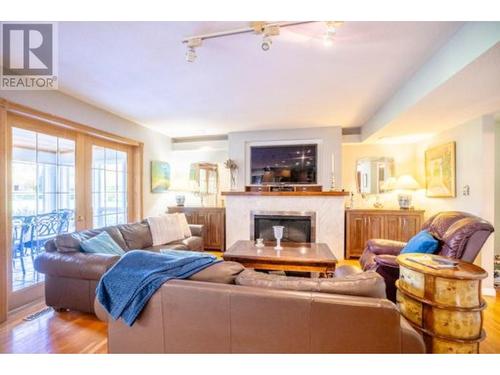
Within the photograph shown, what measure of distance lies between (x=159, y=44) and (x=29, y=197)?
87.6 inches

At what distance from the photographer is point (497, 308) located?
250 centimetres

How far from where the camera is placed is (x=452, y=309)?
1370 mm

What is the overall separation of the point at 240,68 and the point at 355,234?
11.2 ft

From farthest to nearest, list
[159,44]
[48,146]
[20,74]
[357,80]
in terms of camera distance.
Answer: [48,146], [357,80], [20,74], [159,44]

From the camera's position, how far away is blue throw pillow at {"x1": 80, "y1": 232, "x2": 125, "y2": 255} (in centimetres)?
243

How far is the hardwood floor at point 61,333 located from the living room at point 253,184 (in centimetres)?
2

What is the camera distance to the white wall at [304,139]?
4.39 m

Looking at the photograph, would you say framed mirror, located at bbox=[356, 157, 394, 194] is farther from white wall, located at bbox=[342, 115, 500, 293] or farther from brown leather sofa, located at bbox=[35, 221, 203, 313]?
brown leather sofa, located at bbox=[35, 221, 203, 313]

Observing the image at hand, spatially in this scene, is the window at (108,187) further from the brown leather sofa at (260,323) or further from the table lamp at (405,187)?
the table lamp at (405,187)

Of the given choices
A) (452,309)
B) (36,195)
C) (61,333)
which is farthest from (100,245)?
(452,309)

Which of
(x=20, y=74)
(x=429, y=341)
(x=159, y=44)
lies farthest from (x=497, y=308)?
(x=20, y=74)

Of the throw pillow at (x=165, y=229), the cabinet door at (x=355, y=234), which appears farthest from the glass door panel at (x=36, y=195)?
the cabinet door at (x=355, y=234)

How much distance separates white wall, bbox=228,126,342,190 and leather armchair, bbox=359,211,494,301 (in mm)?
1731
